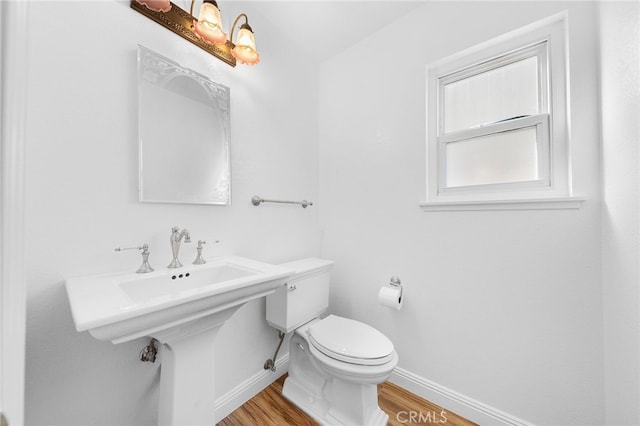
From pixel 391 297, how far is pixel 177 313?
1128mm

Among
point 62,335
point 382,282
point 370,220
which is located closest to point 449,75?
point 370,220

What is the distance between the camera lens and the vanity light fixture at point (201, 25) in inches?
39.5

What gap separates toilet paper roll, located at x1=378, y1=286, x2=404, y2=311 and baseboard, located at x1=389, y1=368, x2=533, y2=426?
445 mm

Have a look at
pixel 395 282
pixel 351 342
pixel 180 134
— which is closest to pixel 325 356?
pixel 351 342

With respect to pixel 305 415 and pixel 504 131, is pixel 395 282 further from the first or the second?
pixel 504 131

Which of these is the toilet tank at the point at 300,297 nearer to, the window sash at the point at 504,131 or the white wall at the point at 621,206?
the window sash at the point at 504,131

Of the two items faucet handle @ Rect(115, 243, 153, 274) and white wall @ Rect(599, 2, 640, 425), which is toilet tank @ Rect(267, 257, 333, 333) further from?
white wall @ Rect(599, 2, 640, 425)

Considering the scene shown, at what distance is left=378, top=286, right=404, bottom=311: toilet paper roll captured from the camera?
141 centimetres

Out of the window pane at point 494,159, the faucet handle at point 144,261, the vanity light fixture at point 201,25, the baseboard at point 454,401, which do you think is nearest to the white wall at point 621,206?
the window pane at point 494,159

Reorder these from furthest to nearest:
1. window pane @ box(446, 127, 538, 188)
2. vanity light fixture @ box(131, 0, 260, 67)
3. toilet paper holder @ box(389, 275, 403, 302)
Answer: toilet paper holder @ box(389, 275, 403, 302)
window pane @ box(446, 127, 538, 188)
vanity light fixture @ box(131, 0, 260, 67)

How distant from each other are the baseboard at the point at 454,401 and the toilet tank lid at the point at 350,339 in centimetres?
47

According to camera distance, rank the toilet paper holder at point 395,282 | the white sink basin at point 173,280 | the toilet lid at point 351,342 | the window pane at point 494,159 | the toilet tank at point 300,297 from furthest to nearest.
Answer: the toilet paper holder at point 395,282
the toilet tank at point 300,297
the window pane at point 494,159
the toilet lid at point 351,342
the white sink basin at point 173,280

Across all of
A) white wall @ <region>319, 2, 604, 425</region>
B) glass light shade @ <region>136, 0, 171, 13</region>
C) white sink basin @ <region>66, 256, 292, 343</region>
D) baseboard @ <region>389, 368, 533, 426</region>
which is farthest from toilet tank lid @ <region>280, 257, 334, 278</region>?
glass light shade @ <region>136, 0, 171, 13</region>

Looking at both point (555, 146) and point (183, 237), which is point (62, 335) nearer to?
point (183, 237)
